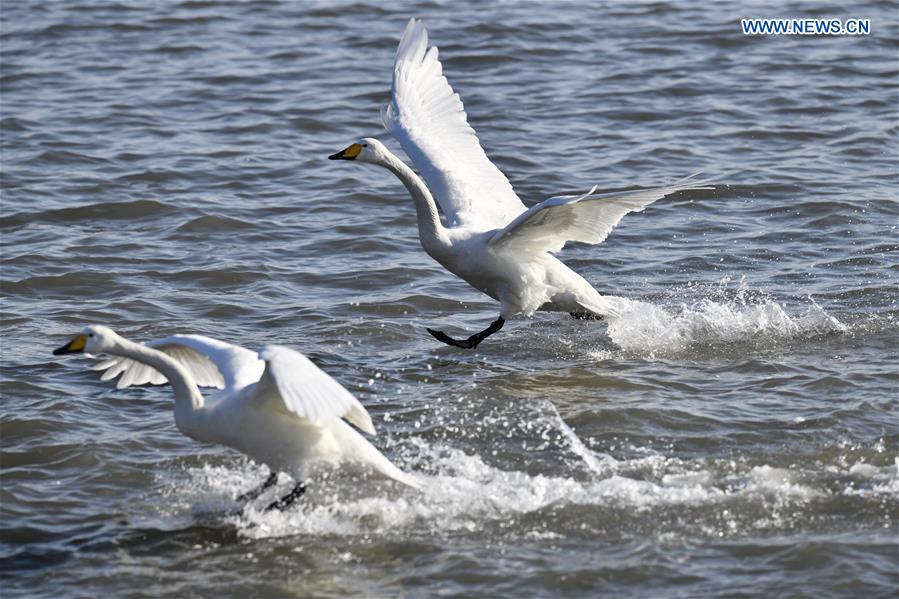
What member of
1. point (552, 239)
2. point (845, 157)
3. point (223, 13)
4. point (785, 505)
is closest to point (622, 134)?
point (845, 157)

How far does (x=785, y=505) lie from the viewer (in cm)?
647

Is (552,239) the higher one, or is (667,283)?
(552,239)

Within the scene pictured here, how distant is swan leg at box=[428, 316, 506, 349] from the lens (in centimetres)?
898

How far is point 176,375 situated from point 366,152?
308 centimetres

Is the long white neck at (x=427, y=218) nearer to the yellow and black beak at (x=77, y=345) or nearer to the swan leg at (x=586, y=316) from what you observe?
the swan leg at (x=586, y=316)

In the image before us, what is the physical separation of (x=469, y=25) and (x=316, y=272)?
7.86 metres

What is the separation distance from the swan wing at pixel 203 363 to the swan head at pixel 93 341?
0.35 metres

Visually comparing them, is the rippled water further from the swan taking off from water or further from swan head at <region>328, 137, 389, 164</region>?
swan head at <region>328, 137, 389, 164</region>

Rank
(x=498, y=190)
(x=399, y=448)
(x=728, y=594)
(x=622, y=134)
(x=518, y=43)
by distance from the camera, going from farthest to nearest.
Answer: (x=518, y=43) → (x=622, y=134) → (x=498, y=190) → (x=399, y=448) → (x=728, y=594)

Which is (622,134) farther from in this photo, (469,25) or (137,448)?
(137,448)

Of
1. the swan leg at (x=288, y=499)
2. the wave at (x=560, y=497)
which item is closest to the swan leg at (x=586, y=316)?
the wave at (x=560, y=497)

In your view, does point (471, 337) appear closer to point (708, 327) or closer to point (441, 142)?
point (708, 327)

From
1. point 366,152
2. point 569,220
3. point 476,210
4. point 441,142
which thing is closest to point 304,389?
point 569,220

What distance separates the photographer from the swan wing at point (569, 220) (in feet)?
26.6
